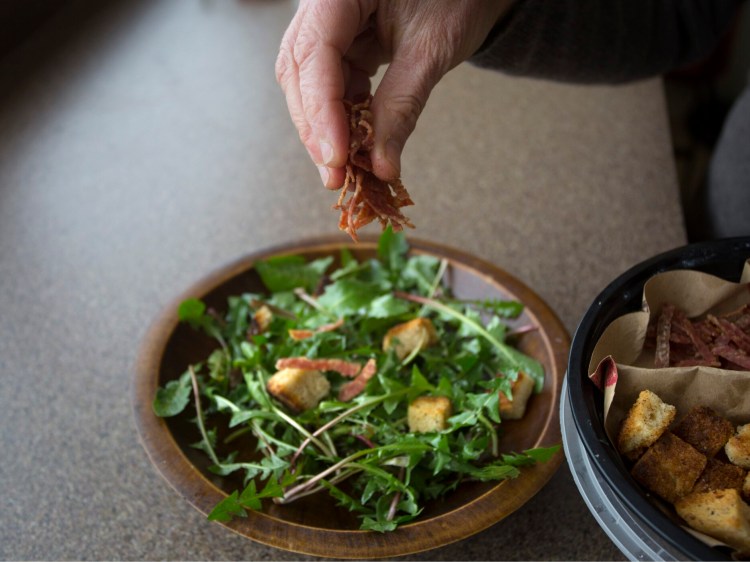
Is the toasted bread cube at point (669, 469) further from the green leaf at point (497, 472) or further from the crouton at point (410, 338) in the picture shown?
the crouton at point (410, 338)

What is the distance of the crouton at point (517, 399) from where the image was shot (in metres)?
0.77

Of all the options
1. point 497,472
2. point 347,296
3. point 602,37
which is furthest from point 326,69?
point 602,37

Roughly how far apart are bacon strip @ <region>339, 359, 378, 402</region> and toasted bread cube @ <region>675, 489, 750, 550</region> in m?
0.36

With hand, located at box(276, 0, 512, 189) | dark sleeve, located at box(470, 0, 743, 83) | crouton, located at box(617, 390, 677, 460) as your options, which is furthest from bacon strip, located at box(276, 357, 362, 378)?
dark sleeve, located at box(470, 0, 743, 83)

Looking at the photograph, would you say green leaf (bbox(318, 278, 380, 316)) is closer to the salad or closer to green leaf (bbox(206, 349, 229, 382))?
the salad

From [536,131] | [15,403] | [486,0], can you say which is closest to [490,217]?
[536,131]

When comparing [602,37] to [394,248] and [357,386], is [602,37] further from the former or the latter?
[357,386]

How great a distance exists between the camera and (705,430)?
0.61 meters

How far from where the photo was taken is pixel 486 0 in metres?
0.83

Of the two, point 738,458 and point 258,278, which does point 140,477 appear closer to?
point 258,278

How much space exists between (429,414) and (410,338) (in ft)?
0.39

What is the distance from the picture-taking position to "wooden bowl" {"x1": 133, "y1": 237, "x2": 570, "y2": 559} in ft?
2.13

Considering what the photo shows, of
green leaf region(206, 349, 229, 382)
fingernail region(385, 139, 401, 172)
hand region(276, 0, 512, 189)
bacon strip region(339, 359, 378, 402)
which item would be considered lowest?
bacon strip region(339, 359, 378, 402)

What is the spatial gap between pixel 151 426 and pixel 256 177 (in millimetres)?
661
